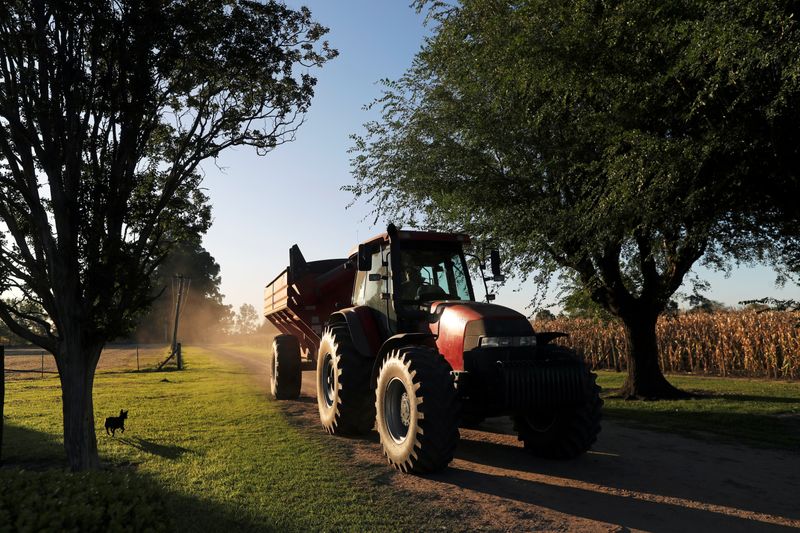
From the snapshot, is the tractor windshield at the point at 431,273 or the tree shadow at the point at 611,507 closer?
the tree shadow at the point at 611,507

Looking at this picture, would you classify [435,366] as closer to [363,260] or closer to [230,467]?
[363,260]

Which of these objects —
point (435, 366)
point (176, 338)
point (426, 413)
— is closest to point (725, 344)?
point (435, 366)

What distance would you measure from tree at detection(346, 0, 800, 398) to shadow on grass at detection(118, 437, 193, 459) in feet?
23.4

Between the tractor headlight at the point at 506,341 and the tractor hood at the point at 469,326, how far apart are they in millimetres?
47

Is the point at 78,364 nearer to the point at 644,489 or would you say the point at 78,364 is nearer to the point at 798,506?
the point at 644,489

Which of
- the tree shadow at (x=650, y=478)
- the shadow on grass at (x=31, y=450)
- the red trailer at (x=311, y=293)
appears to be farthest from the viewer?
the red trailer at (x=311, y=293)

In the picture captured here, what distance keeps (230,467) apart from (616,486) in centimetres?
419

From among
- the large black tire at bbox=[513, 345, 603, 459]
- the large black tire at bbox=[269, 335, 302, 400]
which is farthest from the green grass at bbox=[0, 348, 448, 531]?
the large black tire at bbox=[513, 345, 603, 459]

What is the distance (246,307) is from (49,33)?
18067cm

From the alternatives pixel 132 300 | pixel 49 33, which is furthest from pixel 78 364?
pixel 49 33

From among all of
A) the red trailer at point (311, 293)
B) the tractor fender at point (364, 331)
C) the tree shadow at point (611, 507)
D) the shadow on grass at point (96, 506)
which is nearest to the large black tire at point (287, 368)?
the red trailer at point (311, 293)

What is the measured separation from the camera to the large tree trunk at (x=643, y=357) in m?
13.0

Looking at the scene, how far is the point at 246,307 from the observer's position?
7111 inches

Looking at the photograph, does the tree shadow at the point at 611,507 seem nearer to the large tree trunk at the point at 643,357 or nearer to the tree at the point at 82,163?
the tree at the point at 82,163
